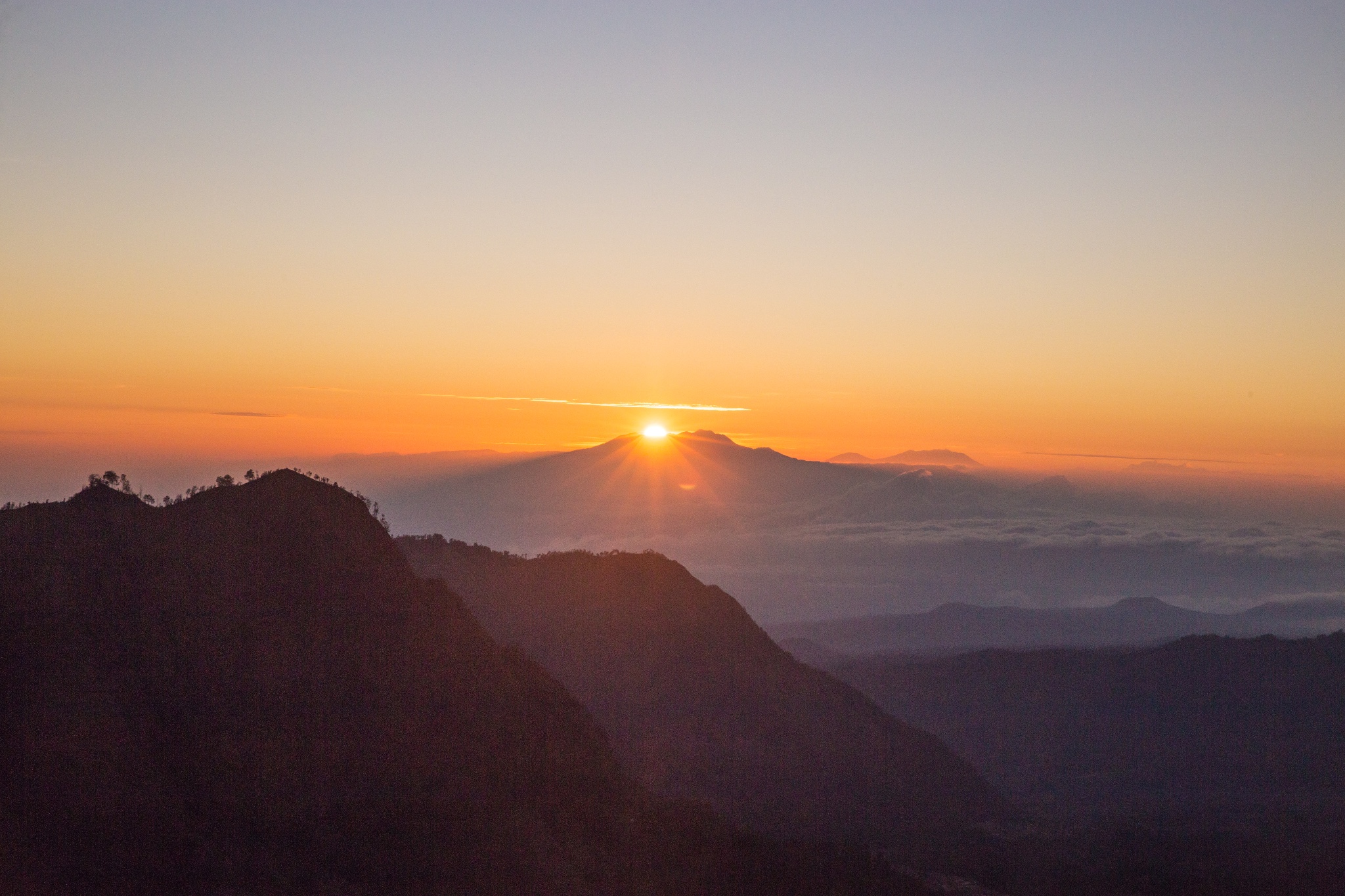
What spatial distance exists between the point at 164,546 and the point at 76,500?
384 cm

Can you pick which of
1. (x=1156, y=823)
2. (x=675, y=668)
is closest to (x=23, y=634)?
(x=675, y=668)

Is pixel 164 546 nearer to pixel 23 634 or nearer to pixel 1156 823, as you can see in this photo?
pixel 23 634

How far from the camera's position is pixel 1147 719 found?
121125 mm

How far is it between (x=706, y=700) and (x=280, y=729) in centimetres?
4215

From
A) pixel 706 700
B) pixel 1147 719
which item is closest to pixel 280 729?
pixel 706 700

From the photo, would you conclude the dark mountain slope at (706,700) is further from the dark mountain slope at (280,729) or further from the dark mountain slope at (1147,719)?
the dark mountain slope at (1147,719)

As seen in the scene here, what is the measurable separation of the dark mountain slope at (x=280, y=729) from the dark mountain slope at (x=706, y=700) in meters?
21.8

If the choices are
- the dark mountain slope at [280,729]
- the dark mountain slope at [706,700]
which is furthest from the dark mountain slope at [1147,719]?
the dark mountain slope at [280,729]

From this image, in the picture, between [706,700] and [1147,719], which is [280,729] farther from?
[1147,719]

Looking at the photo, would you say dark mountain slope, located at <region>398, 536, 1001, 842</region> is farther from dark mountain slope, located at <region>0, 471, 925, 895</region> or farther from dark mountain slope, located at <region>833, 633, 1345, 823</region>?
dark mountain slope, located at <region>833, 633, 1345, 823</region>

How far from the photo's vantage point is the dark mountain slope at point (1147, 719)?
102312 millimetres

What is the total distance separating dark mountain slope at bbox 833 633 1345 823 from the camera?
102312mm

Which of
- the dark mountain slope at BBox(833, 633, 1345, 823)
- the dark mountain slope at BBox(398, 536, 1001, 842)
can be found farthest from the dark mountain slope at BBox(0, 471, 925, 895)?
the dark mountain slope at BBox(833, 633, 1345, 823)

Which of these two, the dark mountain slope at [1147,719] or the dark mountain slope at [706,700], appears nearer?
the dark mountain slope at [706,700]
